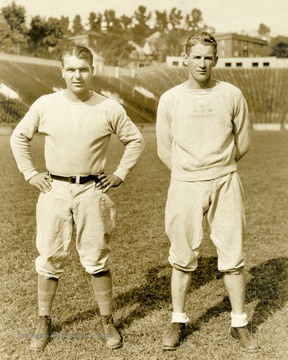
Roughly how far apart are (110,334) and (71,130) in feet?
4.44

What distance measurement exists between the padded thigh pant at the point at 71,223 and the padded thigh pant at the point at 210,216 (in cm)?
47

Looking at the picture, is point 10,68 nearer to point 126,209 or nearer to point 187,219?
point 126,209

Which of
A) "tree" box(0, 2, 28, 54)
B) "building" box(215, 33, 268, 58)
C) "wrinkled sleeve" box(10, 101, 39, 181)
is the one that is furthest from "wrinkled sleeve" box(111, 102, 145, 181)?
"building" box(215, 33, 268, 58)

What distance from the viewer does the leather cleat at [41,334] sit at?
10.6 ft

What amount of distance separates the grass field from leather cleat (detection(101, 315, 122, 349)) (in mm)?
46

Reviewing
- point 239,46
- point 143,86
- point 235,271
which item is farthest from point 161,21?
point 235,271

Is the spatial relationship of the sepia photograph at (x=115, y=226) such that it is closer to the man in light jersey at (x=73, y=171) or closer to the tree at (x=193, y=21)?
the man in light jersey at (x=73, y=171)

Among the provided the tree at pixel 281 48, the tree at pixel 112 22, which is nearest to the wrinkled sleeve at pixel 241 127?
the tree at pixel 281 48

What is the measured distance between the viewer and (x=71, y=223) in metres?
3.37

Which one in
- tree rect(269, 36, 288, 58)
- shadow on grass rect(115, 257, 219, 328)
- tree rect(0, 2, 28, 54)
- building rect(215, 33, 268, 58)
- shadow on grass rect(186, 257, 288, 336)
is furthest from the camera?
building rect(215, 33, 268, 58)

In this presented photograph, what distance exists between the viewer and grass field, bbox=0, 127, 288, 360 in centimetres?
323

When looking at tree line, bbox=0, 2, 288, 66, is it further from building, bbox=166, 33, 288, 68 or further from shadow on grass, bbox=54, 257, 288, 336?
shadow on grass, bbox=54, 257, 288, 336

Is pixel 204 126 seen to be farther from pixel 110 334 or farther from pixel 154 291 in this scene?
pixel 154 291

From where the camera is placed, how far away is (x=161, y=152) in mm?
3539
